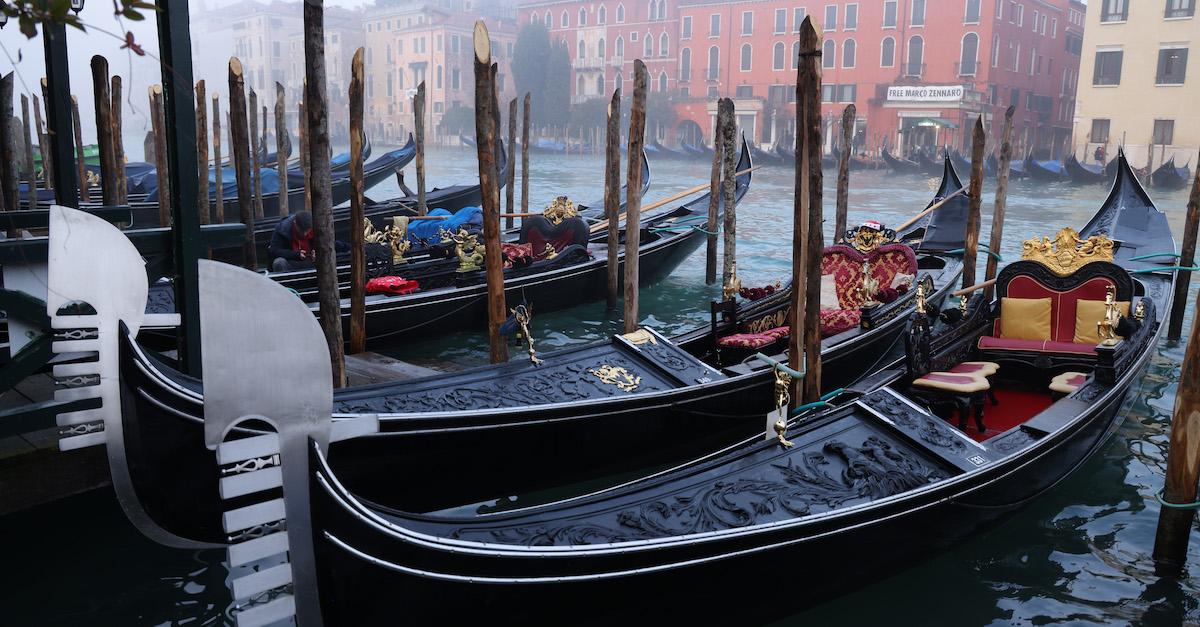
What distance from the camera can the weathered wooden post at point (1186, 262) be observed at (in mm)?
4443

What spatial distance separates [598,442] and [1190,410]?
1654mm

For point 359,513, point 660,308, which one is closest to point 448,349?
point 660,308

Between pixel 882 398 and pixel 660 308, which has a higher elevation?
pixel 882 398

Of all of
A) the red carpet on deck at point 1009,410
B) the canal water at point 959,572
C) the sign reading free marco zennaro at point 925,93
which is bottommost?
the canal water at point 959,572

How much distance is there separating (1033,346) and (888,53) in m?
18.6

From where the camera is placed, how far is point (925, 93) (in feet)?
63.8

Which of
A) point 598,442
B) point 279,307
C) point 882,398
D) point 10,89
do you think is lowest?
point 598,442

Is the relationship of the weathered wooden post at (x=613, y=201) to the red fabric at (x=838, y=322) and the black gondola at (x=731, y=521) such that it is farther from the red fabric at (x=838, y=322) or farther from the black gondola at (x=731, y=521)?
the black gondola at (x=731, y=521)

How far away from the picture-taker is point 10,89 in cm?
522

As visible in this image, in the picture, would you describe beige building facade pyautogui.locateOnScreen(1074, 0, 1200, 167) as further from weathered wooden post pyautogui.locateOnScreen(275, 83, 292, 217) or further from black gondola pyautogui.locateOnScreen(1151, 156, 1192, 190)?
weathered wooden post pyautogui.locateOnScreen(275, 83, 292, 217)

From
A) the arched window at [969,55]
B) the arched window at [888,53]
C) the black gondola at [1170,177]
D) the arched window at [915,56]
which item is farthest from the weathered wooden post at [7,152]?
the arched window at [888,53]

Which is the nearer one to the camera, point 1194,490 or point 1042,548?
point 1194,490

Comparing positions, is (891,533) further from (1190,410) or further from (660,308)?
(660,308)

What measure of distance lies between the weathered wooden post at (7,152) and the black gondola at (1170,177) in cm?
1651
